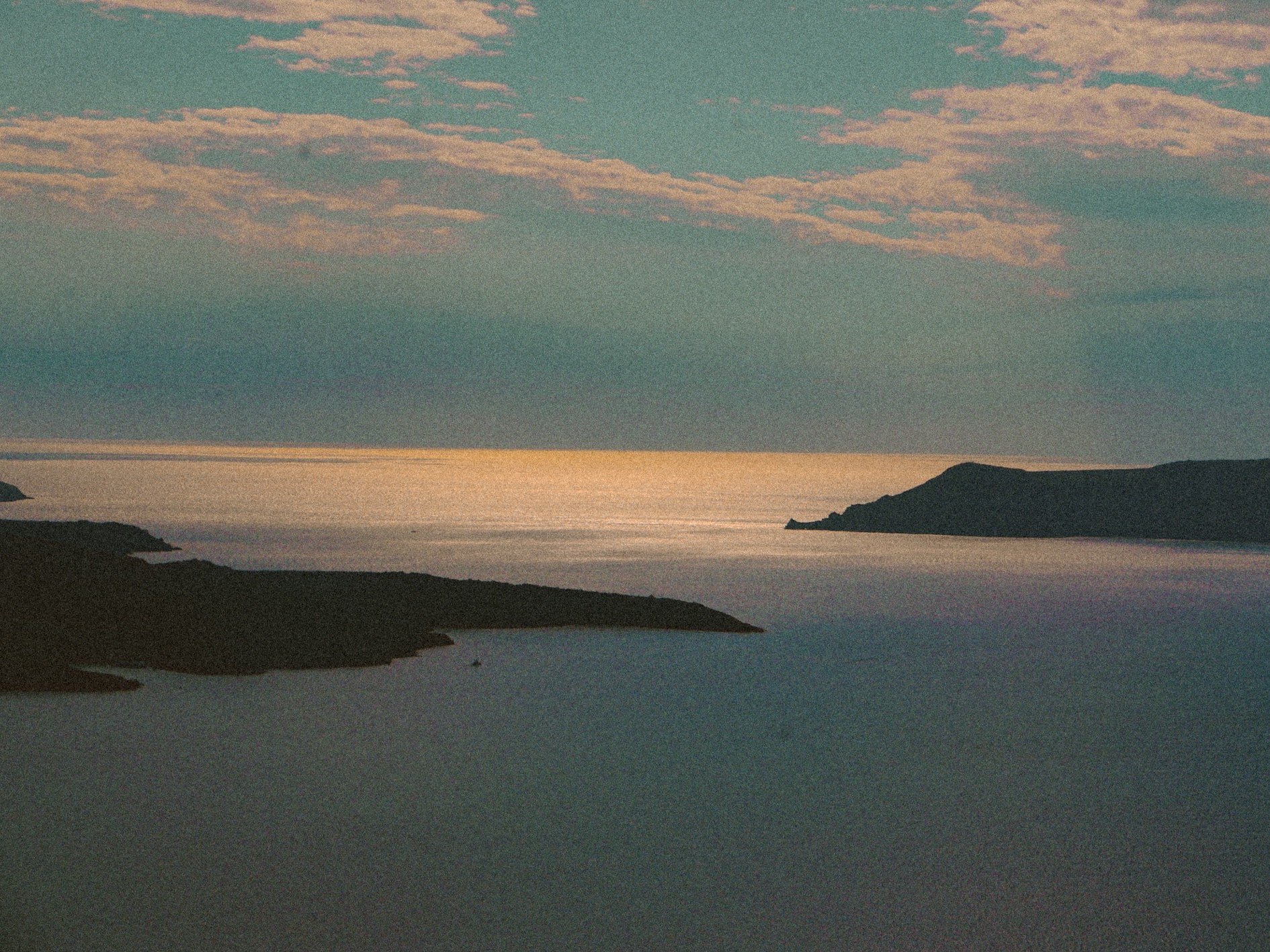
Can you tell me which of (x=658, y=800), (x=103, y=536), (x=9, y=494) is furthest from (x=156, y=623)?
(x=9, y=494)

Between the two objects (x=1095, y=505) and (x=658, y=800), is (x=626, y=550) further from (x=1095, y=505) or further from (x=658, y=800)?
(x=658, y=800)

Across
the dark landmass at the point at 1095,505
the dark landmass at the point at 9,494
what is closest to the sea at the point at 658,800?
the dark landmass at the point at 1095,505

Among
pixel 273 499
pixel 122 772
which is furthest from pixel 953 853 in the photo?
pixel 273 499

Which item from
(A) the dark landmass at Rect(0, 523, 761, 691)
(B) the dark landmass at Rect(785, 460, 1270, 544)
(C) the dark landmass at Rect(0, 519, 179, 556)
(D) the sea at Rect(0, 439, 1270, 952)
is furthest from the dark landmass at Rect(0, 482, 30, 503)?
(D) the sea at Rect(0, 439, 1270, 952)

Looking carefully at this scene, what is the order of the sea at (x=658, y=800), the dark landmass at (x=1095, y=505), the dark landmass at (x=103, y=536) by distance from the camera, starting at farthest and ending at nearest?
the dark landmass at (x=1095, y=505), the dark landmass at (x=103, y=536), the sea at (x=658, y=800)

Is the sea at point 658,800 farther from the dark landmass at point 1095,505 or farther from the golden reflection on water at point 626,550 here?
the dark landmass at point 1095,505
